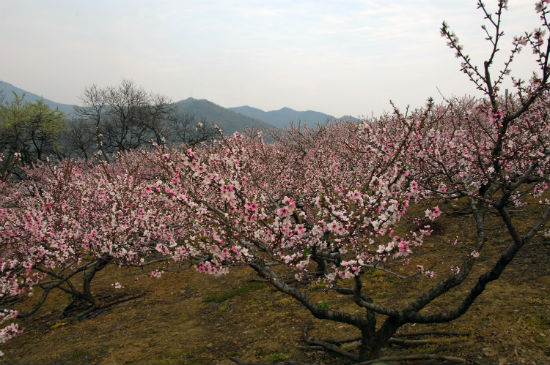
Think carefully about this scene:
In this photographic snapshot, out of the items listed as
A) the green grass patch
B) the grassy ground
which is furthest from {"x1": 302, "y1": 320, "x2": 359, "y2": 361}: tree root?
the green grass patch

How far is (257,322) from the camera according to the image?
7555 mm

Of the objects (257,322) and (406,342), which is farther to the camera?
(257,322)

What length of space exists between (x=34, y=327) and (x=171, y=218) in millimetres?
5026

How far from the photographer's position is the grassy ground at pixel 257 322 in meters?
5.22

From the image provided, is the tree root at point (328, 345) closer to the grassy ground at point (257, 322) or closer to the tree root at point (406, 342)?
the tree root at point (406, 342)

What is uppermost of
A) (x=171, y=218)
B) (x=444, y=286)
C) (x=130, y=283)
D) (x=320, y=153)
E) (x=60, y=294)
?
(x=320, y=153)

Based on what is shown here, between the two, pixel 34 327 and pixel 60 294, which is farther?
pixel 60 294

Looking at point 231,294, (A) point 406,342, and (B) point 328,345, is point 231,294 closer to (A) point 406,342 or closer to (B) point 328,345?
(B) point 328,345

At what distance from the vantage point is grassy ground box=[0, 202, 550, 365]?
522 cm

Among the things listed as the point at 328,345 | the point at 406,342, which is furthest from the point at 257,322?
the point at 406,342

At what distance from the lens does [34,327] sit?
31.4 ft

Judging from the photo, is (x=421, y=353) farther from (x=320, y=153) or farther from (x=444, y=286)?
(x=320, y=153)

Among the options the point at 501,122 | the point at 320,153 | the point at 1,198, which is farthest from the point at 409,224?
the point at 1,198

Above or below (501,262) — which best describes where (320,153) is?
above
